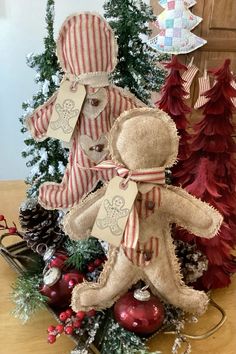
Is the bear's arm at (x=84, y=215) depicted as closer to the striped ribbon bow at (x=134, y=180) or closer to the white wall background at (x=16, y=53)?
the striped ribbon bow at (x=134, y=180)

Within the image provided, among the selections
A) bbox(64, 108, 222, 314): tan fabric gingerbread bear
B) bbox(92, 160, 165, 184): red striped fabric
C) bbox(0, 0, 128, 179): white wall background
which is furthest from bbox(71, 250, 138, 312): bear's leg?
bbox(0, 0, 128, 179): white wall background

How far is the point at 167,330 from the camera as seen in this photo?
0.52 metres

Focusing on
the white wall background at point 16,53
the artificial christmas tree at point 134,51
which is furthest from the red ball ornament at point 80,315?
the white wall background at point 16,53

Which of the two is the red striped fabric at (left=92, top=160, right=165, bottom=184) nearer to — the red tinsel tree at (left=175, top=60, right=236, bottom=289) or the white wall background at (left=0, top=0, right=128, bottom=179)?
the red tinsel tree at (left=175, top=60, right=236, bottom=289)

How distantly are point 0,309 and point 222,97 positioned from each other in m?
0.42

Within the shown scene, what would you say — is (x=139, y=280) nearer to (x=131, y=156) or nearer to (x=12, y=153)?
(x=131, y=156)

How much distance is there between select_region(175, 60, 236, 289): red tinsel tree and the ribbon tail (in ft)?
0.45

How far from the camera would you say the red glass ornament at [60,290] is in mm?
530

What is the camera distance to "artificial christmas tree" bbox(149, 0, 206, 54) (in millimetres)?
1443

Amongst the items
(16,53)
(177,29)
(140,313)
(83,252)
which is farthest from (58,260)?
(177,29)

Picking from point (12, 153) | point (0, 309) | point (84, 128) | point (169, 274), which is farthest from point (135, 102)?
point (12, 153)

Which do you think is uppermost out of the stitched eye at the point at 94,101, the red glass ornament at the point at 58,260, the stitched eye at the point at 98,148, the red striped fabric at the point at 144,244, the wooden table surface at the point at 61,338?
the stitched eye at the point at 94,101

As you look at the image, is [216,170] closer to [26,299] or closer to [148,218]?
[148,218]

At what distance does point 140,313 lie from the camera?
1.57ft
